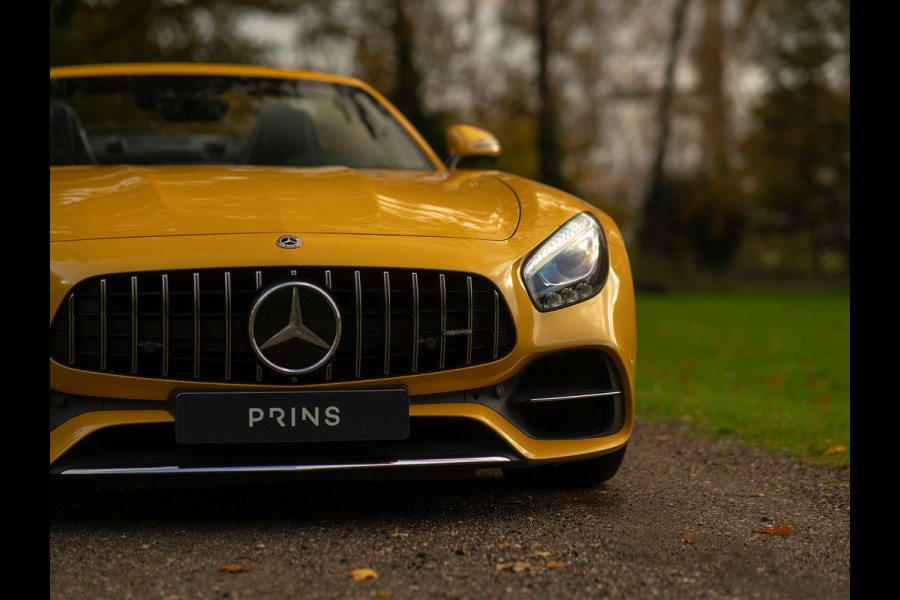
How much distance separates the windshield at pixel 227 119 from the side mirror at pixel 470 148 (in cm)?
19

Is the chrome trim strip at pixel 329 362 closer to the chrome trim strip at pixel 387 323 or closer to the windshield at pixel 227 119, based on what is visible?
the chrome trim strip at pixel 387 323

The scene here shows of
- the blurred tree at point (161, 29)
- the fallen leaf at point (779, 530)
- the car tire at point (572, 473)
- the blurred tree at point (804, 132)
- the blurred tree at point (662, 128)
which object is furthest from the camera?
the blurred tree at point (804, 132)

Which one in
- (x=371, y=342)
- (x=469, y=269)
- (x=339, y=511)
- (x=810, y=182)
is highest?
(x=469, y=269)

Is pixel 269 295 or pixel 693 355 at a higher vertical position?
pixel 269 295

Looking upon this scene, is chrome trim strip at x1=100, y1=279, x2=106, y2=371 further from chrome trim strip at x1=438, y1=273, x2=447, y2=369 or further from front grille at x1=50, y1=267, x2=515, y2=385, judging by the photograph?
chrome trim strip at x1=438, y1=273, x2=447, y2=369

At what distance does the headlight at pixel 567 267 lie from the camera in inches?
116

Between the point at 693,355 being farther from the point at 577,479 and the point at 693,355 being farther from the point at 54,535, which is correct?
the point at 54,535

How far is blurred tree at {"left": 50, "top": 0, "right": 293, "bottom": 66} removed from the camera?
609 inches

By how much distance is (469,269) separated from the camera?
2.88 m

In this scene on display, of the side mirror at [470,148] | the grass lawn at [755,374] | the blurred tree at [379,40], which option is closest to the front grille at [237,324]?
the side mirror at [470,148]

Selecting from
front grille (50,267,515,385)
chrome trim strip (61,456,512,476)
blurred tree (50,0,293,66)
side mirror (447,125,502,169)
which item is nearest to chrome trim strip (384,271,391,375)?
front grille (50,267,515,385)
